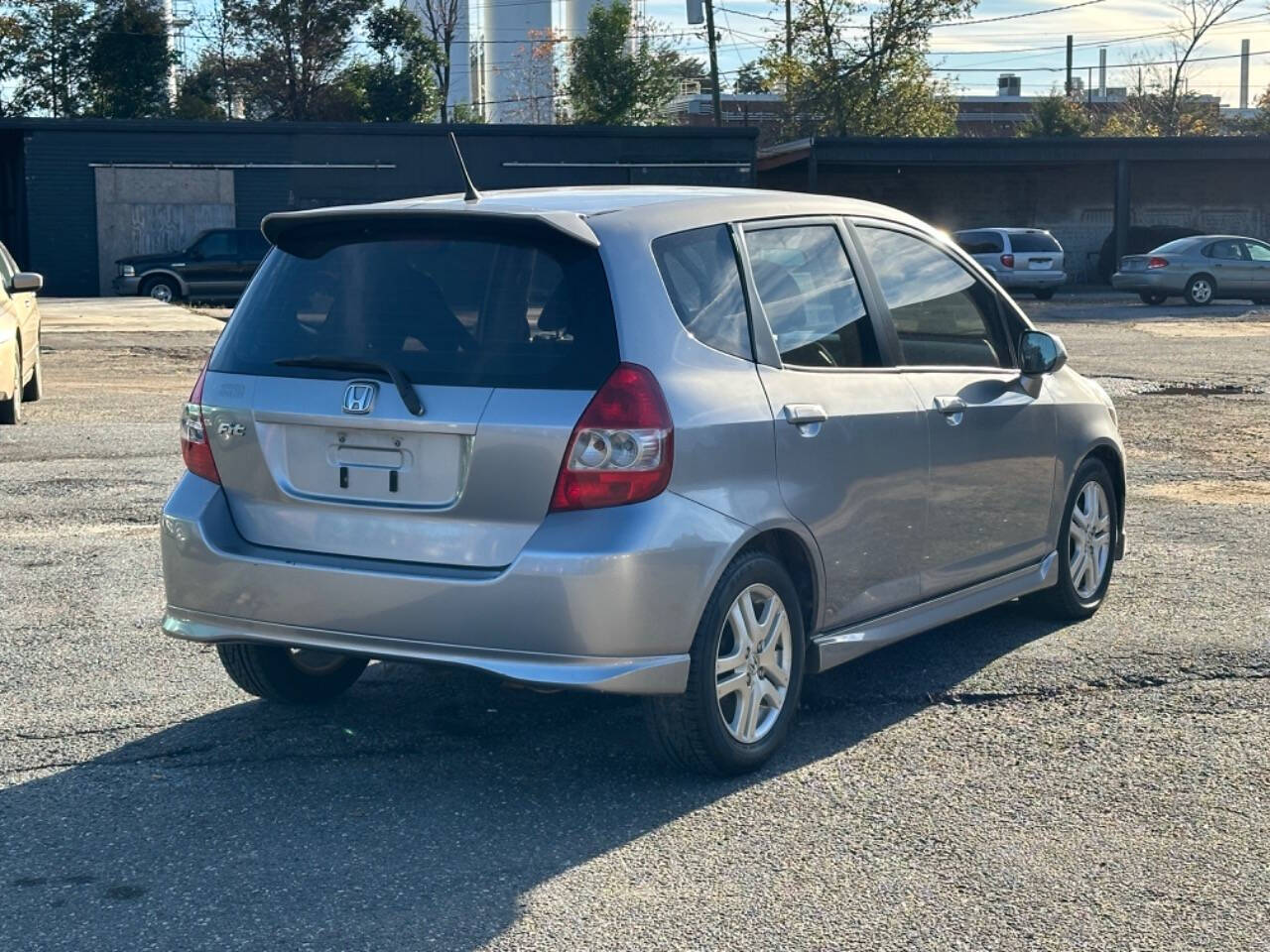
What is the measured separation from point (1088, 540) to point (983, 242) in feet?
103

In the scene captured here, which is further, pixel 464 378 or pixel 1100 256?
pixel 1100 256

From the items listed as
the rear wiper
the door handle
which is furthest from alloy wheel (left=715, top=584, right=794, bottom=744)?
the rear wiper

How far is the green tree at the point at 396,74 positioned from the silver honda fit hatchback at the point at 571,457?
52735 mm

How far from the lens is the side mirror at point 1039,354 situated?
20.2 feet

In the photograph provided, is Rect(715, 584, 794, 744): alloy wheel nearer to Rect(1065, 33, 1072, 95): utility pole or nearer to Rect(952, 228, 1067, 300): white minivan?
Rect(952, 228, 1067, 300): white minivan

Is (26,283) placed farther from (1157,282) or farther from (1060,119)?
(1060,119)

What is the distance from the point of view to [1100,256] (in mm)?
46750

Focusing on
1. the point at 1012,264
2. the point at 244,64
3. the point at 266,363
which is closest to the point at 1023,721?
the point at 266,363

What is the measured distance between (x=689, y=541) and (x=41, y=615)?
339 centimetres

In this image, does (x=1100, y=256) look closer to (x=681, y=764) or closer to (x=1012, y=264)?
(x=1012, y=264)

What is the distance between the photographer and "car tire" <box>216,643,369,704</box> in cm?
532

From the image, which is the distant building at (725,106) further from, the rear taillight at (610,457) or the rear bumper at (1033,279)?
the rear taillight at (610,457)

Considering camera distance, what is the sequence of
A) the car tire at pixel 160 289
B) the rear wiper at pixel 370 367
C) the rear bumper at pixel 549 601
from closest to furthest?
the rear bumper at pixel 549 601, the rear wiper at pixel 370 367, the car tire at pixel 160 289

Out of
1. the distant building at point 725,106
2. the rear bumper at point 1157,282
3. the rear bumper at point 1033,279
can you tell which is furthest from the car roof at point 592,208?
the distant building at point 725,106
